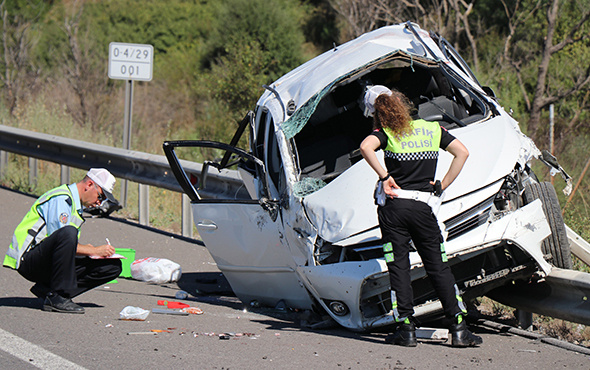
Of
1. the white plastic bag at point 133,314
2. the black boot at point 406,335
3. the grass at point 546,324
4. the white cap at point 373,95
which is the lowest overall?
the grass at point 546,324

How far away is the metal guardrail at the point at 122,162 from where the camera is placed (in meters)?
10.0

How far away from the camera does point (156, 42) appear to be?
36.9 metres

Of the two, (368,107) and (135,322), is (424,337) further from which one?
(135,322)

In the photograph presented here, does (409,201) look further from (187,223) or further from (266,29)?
(266,29)

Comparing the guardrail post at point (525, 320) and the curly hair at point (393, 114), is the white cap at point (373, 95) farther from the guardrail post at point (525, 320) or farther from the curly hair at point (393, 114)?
the guardrail post at point (525, 320)

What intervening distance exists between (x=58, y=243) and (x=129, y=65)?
688cm

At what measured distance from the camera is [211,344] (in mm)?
5500

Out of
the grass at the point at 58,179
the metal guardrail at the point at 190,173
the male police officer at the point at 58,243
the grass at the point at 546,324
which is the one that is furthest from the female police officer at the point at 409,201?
the grass at the point at 58,179

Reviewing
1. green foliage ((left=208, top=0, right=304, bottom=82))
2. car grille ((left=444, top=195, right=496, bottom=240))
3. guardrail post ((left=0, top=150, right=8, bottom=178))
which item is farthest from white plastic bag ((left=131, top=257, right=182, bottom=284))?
green foliage ((left=208, top=0, right=304, bottom=82))

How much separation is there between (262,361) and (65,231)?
205 cm

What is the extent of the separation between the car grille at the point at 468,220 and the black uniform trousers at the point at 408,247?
10.2 inches

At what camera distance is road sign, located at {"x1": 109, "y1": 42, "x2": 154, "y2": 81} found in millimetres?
12570

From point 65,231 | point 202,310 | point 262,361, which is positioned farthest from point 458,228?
point 65,231

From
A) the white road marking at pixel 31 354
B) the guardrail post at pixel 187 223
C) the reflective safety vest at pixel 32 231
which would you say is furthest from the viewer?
the guardrail post at pixel 187 223
